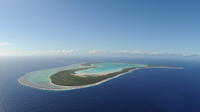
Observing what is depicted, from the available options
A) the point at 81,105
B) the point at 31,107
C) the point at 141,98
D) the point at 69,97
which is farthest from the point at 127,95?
the point at 31,107

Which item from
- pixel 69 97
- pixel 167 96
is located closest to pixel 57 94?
pixel 69 97

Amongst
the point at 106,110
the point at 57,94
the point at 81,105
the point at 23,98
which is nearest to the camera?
the point at 106,110

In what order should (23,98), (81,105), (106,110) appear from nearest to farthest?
(106,110), (81,105), (23,98)

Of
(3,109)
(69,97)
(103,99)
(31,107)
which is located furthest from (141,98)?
(3,109)

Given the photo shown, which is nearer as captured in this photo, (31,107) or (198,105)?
(31,107)

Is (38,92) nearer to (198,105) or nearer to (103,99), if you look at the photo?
(103,99)

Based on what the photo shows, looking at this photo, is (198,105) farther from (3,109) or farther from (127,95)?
(3,109)

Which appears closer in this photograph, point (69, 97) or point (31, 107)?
point (31, 107)

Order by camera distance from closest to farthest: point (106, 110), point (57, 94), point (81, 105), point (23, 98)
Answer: point (106, 110) → point (81, 105) → point (23, 98) → point (57, 94)

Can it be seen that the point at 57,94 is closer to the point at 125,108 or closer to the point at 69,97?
the point at 69,97
